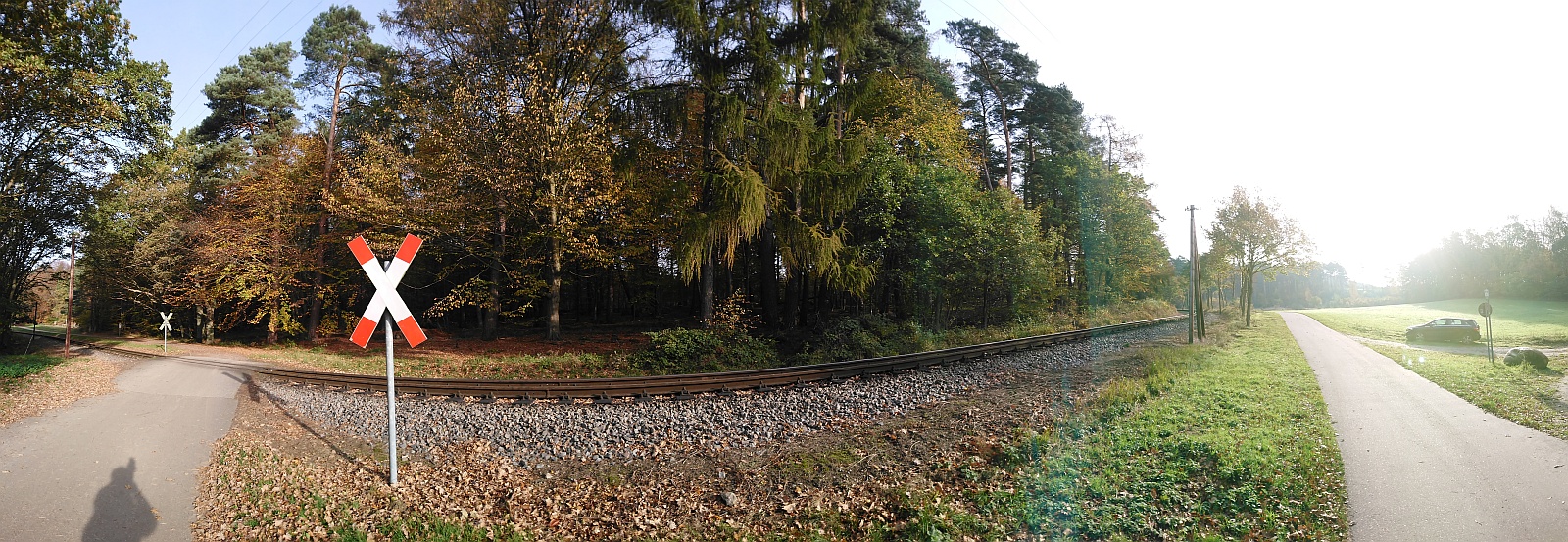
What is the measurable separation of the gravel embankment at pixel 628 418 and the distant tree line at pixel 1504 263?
8.44m

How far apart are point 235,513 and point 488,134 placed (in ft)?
48.0

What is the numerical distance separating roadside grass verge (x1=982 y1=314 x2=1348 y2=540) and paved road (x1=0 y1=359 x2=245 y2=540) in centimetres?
837

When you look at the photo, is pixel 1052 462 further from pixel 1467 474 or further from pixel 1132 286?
pixel 1132 286

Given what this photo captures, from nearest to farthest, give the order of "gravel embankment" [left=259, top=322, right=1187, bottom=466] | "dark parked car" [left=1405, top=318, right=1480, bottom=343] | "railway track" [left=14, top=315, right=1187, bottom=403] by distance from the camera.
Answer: "gravel embankment" [left=259, top=322, right=1187, bottom=466] → "railway track" [left=14, top=315, right=1187, bottom=403] → "dark parked car" [left=1405, top=318, right=1480, bottom=343]

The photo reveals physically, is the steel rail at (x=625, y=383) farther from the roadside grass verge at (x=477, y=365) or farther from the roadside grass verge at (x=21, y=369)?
the roadside grass verge at (x=21, y=369)

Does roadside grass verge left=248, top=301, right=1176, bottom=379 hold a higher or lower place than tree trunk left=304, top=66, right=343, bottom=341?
lower

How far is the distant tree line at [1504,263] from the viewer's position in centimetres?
895


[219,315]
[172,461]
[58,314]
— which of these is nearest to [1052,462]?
[172,461]

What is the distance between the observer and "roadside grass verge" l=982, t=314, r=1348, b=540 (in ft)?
16.0

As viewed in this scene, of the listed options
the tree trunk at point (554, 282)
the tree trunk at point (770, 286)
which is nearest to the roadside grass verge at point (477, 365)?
the tree trunk at point (554, 282)

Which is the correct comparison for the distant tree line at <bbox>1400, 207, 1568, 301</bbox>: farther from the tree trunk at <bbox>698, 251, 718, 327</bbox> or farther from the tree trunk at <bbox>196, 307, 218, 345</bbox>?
the tree trunk at <bbox>196, 307, 218, 345</bbox>

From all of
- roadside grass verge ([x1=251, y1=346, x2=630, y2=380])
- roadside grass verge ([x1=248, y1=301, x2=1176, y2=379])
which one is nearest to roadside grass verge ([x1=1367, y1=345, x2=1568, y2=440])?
roadside grass verge ([x1=248, y1=301, x2=1176, y2=379])

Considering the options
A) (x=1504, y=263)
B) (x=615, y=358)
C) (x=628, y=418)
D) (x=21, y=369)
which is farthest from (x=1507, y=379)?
(x=21, y=369)

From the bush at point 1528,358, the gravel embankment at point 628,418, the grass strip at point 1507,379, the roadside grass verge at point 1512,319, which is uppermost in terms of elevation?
the roadside grass verge at point 1512,319
